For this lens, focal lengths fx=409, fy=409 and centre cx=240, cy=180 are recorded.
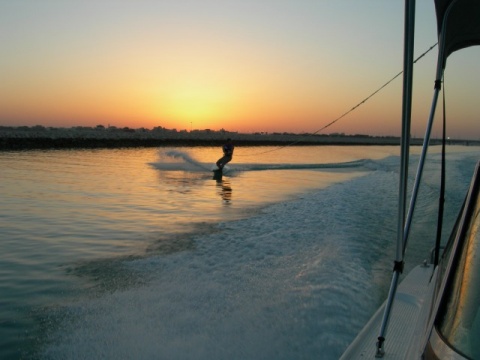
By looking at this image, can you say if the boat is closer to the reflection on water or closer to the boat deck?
the boat deck

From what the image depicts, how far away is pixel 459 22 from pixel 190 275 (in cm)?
457

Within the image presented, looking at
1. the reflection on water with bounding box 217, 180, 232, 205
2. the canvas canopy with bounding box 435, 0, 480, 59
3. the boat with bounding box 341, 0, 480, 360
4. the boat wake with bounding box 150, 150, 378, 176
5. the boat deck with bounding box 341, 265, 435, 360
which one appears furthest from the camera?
the boat wake with bounding box 150, 150, 378, 176

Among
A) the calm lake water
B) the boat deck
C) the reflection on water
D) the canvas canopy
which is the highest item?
the canvas canopy

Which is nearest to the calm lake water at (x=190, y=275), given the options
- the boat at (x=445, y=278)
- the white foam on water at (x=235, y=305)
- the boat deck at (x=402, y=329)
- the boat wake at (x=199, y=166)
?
the white foam on water at (x=235, y=305)

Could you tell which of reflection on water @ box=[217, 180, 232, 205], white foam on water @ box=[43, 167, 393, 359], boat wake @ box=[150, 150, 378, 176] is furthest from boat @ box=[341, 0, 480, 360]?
boat wake @ box=[150, 150, 378, 176]

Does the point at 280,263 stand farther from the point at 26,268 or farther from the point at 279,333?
the point at 26,268

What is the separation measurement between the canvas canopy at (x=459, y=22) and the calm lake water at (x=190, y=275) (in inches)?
123

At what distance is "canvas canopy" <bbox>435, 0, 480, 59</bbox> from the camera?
3.29 m

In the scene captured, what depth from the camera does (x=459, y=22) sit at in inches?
140

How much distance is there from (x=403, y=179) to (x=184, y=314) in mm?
3117

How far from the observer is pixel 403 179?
2.54m

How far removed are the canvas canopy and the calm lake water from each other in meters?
3.11

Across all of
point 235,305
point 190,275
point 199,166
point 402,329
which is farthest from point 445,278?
point 199,166

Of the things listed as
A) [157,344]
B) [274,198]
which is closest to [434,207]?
[274,198]
